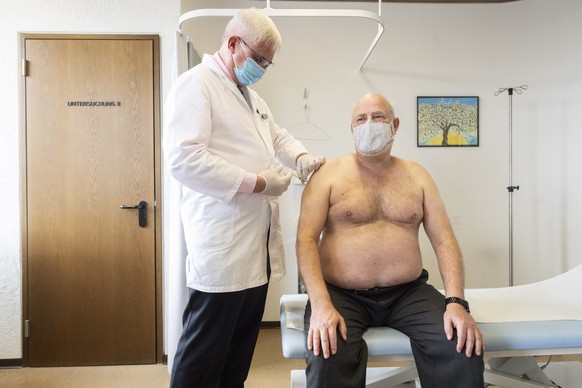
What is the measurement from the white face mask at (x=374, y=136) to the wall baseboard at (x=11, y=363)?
234 cm

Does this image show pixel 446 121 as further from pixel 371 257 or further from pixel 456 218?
pixel 371 257

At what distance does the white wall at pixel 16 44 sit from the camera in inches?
93.9

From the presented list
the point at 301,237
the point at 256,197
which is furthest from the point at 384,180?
the point at 256,197

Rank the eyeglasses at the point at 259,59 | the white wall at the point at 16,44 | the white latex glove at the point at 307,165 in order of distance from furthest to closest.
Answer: the white wall at the point at 16,44 < the white latex glove at the point at 307,165 < the eyeglasses at the point at 259,59

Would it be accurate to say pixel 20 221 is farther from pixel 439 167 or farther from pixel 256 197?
pixel 439 167

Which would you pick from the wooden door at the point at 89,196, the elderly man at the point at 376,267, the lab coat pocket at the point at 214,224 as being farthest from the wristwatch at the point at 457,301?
the wooden door at the point at 89,196

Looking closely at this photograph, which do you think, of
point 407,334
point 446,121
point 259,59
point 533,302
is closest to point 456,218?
point 446,121

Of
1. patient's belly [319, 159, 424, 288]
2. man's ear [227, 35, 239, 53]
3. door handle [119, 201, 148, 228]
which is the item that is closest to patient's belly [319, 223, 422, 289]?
patient's belly [319, 159, 424, 288]

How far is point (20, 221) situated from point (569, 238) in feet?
12.1

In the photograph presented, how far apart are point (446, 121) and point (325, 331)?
2355 mm

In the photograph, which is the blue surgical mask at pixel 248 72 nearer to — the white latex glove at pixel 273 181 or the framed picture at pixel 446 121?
the white latex glove at pixel 273 181

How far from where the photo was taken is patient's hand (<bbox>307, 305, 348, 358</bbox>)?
121 cm

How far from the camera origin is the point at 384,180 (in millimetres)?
1570

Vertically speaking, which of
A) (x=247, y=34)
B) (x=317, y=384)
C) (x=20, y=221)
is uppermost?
(x=247, y=34)
